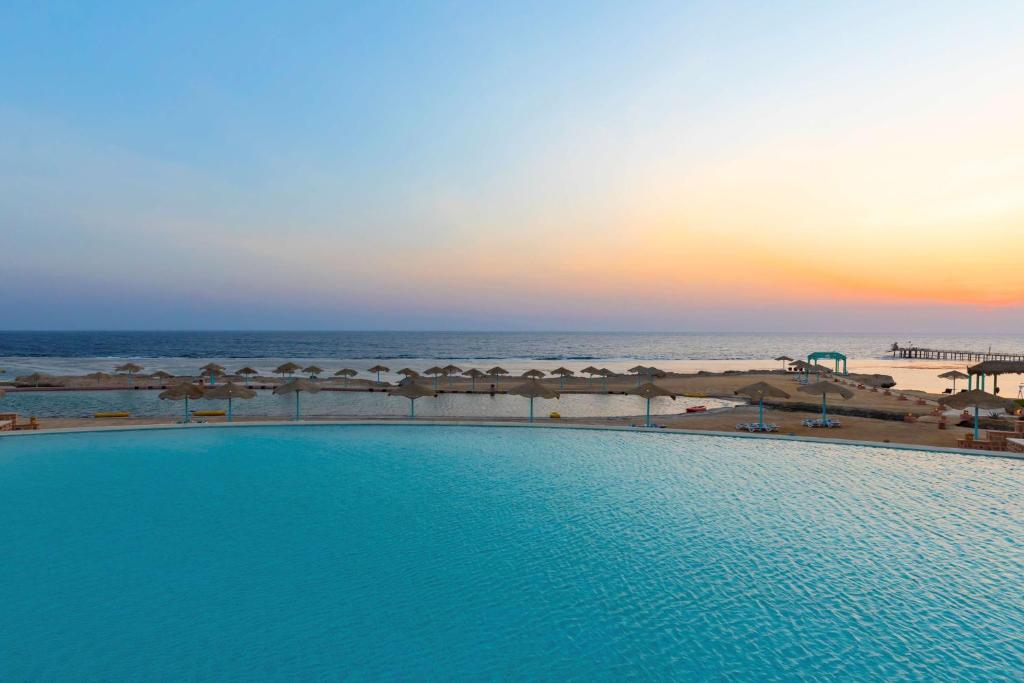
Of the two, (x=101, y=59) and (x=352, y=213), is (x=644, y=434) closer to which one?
(x=352, y=213)

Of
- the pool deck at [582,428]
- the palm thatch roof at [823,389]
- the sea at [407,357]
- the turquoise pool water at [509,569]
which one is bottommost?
the sea at [407,357]

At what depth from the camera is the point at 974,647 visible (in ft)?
18.3

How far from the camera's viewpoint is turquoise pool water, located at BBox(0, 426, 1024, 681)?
541 cm

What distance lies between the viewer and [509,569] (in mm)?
7453

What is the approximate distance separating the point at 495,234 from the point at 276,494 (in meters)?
24.2

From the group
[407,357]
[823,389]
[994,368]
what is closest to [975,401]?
[823,389]

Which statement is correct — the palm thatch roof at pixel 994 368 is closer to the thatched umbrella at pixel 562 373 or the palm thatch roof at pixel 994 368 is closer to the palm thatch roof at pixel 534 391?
the thatched umbrella at pixel 562 373

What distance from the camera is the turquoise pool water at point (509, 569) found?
541 centimetres

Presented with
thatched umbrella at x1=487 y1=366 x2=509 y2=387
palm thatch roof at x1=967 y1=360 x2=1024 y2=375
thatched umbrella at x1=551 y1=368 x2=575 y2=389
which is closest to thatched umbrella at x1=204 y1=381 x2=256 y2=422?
thatched umbrella at x1=487 y1=366 x2=509 y2=387

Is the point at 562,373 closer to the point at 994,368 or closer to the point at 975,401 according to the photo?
the point at 975,401

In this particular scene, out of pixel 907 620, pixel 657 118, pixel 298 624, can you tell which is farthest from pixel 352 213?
pixel 907 620

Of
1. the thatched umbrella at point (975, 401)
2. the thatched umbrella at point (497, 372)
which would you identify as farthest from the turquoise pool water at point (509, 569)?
the thatched umbrella at point (497, 372)

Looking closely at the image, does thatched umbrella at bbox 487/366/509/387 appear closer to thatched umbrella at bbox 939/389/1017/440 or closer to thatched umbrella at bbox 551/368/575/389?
thatched umbrella at bbox 551/368/575/389

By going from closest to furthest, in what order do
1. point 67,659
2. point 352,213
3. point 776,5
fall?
point 67,659
point 776,5
point 352,213
